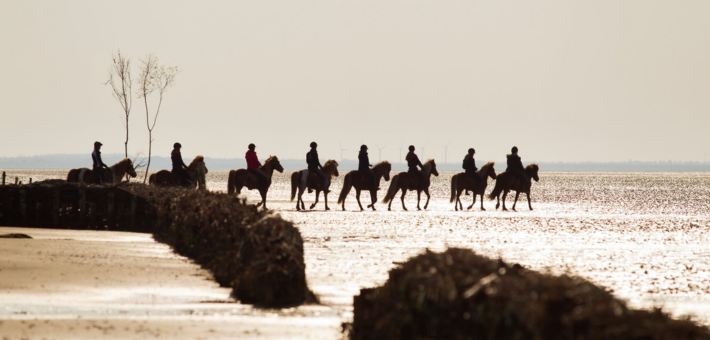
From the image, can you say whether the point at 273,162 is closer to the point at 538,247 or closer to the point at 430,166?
the point at 430,166

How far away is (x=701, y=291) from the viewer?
1291 centimetres

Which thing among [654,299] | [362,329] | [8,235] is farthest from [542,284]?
[8,235]

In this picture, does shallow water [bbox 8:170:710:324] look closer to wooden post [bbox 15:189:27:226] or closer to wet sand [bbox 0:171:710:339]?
wet sand [bbox 0:171:710:339]

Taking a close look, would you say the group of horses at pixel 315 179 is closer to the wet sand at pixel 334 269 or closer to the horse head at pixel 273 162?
the horse head at pixel 273 162

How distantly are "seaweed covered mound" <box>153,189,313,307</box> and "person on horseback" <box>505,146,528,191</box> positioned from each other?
2297cm

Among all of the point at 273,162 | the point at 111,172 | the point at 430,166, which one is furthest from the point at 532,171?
the point at 111,172

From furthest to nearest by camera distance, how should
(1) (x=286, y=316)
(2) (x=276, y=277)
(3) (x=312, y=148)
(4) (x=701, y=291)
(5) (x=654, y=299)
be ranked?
(3) (x=312, y=148) < (4) (x=701, y=291) < (5) (x=654, y=299) < (2) (x=276, y=277) < (1) (x=286, y=316)

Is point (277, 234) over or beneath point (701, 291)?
over

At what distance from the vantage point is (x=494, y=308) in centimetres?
569

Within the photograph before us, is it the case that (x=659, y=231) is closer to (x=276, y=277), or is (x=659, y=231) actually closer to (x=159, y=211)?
(x=159, y=211)

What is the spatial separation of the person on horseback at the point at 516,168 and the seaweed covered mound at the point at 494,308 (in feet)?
104

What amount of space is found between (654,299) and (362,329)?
5.39 metres

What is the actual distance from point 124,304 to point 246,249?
1.78 m

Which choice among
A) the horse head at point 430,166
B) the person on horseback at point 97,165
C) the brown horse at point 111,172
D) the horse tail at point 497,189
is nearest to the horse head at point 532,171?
the horse tail at point 497,189
